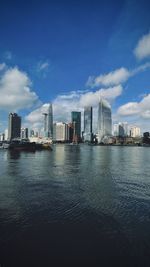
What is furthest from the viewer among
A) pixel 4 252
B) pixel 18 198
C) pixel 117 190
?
pixel 117 190

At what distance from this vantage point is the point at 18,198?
2666cm

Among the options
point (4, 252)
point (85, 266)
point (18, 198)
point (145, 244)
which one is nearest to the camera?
point (85, 266)

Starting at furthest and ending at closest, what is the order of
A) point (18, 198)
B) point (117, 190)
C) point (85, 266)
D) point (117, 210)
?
point (117, 190) < point (18, 198) < point (117, 210) < point (85, 266)

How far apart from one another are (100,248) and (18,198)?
46.7 feet

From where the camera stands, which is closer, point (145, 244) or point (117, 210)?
point (145, 244)

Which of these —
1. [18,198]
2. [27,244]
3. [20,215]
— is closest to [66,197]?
[18,198]

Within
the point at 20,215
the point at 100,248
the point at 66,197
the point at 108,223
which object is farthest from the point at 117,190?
the point at 100,248

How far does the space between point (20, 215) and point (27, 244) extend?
553 cm

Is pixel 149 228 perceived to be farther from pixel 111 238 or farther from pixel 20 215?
pixel 20 215

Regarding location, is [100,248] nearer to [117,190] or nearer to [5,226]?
[5,226]

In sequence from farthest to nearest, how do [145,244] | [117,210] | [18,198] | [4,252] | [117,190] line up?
[117,190], [18,198], [117,210], [145,244], [4,252]

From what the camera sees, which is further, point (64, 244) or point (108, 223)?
point (108, 223)

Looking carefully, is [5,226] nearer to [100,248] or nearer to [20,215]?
[20,215]

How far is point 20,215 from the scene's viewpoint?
815 inches
